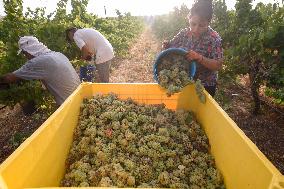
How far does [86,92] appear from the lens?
3645mm

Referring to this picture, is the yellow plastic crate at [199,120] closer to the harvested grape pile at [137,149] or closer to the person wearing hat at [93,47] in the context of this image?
the harvested grape pile at [137,149]

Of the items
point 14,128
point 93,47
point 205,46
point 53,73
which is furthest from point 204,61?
point 14,128

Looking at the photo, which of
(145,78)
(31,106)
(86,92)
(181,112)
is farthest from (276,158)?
(145,78)

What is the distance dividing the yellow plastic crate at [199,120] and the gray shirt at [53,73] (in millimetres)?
647

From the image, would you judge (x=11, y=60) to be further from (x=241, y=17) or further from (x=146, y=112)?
(x=241, y=17)

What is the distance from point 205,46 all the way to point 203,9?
0.43m

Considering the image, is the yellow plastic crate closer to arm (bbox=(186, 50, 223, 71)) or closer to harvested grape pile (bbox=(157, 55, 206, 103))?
harvested grape pile (bbox=(157, 55, 206, 103))

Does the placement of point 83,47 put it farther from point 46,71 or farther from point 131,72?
point 131,72

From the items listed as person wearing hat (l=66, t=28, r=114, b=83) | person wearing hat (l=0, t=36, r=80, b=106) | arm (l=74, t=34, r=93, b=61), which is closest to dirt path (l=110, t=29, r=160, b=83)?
person wearing hat (l=66, t=28, r=114, b=83)

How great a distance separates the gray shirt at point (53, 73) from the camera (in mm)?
3910

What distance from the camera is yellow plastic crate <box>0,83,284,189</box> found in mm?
1747

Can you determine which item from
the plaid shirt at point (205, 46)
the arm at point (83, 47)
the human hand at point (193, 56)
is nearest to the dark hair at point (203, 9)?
the plaid shirt at point (205, 46)

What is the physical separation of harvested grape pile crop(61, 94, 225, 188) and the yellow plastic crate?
0.10m

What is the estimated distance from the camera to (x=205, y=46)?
3.41 meters
